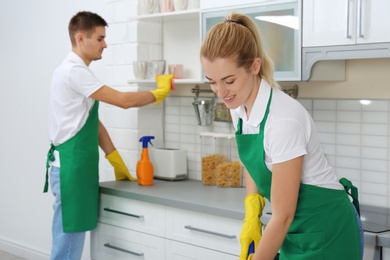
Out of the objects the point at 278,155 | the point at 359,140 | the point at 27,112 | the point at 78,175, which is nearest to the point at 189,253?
the point at 78,175

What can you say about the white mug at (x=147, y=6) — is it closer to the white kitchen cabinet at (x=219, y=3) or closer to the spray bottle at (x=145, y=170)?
the white kitchen cabinet at (x=219, y=3)

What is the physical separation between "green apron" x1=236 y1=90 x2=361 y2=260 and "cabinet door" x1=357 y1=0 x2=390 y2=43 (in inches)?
32.2

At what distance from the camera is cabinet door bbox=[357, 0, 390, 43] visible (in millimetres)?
2564

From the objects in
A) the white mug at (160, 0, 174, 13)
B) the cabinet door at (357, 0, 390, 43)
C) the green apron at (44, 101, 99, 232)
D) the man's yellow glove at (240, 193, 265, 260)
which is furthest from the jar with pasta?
→ the man's yellow glove at (240, 193, 265, 260)

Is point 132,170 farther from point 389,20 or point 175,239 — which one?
point 389,20

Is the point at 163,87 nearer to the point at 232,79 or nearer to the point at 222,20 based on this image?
the point at 222,20

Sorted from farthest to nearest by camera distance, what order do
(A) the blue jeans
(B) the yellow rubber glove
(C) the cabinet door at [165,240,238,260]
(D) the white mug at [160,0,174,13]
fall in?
(D) the white mug at [160,0,174,13] < (B) the yellow rubber glove < (A) the blue jeans < (C) the cabinet door at [165,240,238,260]

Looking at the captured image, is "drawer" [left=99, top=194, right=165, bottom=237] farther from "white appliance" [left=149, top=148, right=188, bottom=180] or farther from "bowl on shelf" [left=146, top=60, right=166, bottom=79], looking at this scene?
"bowl on shelf" [left=146, top=60, right=166, bottom=79]

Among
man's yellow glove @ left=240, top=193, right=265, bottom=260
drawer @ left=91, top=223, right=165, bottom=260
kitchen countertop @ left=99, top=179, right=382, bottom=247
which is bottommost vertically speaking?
drawer @ left=91, top=223, right=165, bottom=260

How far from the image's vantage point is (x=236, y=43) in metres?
1.90

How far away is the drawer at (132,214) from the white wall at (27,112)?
1.20 m

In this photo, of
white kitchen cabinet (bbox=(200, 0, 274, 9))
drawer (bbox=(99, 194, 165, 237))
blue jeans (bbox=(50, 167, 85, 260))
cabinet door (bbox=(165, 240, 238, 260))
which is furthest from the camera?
blue jeans (bbox=(50, 167, 85, 260))

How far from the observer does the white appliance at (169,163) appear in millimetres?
3801

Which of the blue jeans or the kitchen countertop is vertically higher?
the kitchen countertop
